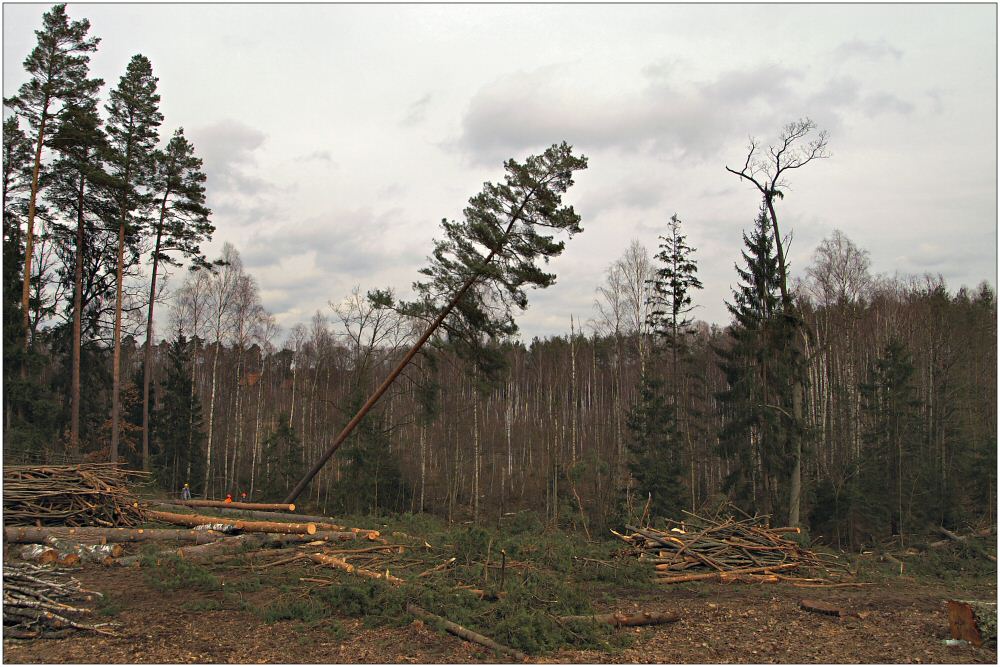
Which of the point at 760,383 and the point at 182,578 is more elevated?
the point at 760,383

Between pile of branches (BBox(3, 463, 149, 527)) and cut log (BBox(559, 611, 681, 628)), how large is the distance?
1024 centimetres

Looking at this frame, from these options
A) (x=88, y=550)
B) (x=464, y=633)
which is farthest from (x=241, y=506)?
(x=464, y=633)

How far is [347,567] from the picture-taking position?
1022 cm

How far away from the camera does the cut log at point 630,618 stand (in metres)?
7.92

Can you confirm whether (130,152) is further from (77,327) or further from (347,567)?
(347,567)

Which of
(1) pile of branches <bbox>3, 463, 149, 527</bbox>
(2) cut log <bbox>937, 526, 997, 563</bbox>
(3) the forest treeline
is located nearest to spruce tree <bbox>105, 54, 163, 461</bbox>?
(3) the forest treeline

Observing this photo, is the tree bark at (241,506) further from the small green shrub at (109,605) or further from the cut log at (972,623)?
the cut log at (972,623)

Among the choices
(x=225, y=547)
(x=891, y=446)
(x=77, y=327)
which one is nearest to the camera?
(x=225, y=547)

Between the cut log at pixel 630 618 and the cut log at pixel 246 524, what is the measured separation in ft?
23.0

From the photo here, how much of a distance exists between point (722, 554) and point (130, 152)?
23224 millimetres

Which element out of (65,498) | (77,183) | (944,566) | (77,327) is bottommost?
(944,566)

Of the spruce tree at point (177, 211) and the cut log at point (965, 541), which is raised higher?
the spruce tree at point (177, 211)

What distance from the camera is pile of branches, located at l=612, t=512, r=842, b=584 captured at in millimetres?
11305

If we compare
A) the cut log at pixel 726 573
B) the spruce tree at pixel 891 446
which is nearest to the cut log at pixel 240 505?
the cut log at pixel 726 573
